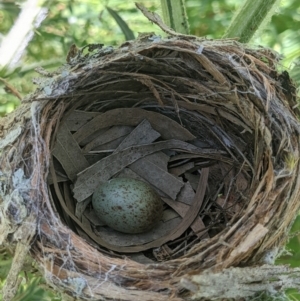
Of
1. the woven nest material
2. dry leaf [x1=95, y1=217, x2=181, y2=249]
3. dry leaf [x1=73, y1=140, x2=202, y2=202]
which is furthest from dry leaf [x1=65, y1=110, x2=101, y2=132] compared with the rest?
dry leaf [x1=95, y1=217, x2=181, y2=249]

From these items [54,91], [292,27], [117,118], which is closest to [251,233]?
[54,91]

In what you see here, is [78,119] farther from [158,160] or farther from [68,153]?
[158,160]

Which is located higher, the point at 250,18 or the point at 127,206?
the point at 250,18

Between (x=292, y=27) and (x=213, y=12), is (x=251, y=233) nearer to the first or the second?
(x=292, y=27)

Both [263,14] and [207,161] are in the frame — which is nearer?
[263,14]

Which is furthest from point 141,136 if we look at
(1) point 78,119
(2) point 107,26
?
(2) point 107,26

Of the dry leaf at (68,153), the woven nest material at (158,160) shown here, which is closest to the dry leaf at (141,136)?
the woven nest material at (158,160)

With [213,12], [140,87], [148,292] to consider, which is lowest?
[148,292]
